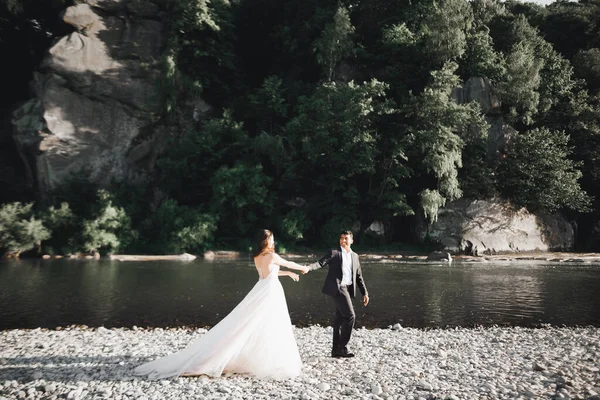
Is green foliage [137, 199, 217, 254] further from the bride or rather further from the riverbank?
the bride

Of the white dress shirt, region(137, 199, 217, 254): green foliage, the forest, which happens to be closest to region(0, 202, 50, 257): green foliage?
the forest

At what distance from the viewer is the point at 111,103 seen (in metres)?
39.8

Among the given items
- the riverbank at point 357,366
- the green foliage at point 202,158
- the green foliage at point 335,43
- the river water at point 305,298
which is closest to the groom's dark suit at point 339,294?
the riverbank at point 357,366

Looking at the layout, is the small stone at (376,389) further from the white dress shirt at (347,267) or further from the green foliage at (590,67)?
the green foliage at (590,67)

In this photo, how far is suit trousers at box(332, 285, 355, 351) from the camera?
7.21m

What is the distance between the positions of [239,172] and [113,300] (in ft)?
72.6

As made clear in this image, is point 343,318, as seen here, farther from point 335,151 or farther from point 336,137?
point 336,137

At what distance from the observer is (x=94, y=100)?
39219 millimetres

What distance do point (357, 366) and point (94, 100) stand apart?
40.1 m

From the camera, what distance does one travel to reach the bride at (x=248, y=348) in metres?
6.11

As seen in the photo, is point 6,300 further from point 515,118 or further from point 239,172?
point 515,118

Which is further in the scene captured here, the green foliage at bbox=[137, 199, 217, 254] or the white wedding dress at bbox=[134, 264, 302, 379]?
the green foliage at bbox=[137, 199, 217, 254]

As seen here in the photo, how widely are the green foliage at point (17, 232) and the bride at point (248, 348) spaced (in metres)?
30.6

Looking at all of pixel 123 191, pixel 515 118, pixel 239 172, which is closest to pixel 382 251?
pixel 239 172
